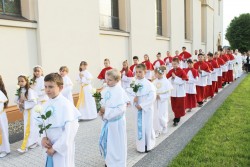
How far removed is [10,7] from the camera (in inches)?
400

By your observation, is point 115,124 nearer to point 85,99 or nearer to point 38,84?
point 38,84

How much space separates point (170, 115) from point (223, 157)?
440 cm

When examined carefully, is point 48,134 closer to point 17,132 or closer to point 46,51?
point 17,132

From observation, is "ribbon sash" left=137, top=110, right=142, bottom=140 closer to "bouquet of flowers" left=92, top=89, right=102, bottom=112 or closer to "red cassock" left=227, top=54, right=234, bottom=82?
"bouquet of flowers" left=92, top=89, right=102, bottom=112

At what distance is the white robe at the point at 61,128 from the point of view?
3.92 m

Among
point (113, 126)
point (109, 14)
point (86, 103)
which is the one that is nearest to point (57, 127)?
point (113, 126)

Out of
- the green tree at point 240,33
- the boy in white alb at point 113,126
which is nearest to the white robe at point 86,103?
the boy in white alb at point 113,126

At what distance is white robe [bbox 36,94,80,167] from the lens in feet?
12.8

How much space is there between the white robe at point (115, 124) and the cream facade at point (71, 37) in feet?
16.5

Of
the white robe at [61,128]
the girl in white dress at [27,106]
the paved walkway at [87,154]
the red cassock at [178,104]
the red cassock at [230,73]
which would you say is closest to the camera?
the white robe at [61,128]

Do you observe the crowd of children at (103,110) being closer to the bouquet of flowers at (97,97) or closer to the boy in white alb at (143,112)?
the boy in white alb at (143,112)

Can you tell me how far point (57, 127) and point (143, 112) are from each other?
2.94 meters

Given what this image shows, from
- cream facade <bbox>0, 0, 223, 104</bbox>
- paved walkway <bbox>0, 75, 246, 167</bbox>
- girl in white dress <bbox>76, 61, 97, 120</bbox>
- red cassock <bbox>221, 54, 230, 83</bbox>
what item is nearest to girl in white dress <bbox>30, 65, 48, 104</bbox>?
paved walkway <bbox>0, 75, 246, 167</bbox>

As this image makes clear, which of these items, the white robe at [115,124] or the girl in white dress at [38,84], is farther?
the girl in white dress at [38,84]
